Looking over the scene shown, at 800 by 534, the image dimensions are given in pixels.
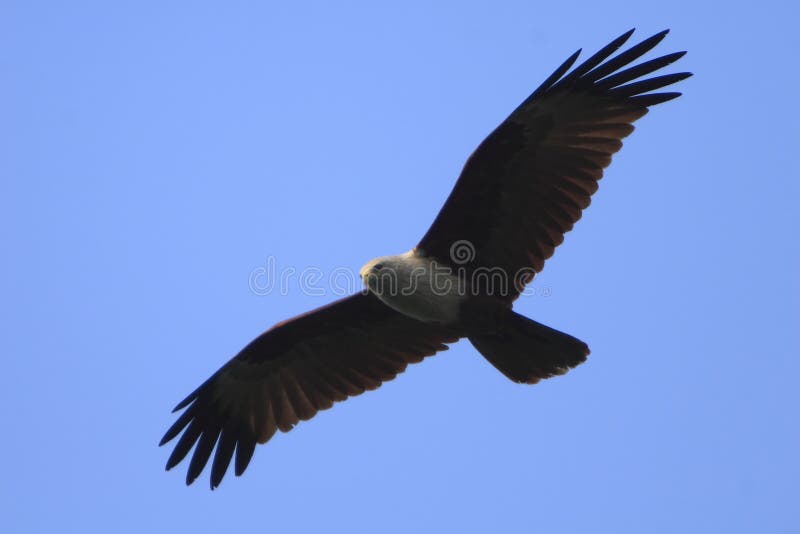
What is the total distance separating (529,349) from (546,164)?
1442 mm

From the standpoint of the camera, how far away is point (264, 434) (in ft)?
29.7

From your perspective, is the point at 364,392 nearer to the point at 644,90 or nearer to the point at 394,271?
the point at 394,271

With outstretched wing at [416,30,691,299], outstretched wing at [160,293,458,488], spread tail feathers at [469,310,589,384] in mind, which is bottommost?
spread tail feathers at [469,310,589,384]

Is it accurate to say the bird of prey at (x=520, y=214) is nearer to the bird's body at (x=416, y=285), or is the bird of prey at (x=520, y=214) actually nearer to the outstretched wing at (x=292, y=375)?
the bird's body at (x=416, y=285)

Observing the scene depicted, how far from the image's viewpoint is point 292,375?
9.04 m

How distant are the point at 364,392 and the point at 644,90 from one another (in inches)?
135

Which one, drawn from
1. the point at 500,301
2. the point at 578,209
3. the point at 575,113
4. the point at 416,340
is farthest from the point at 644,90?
the point at 416,340

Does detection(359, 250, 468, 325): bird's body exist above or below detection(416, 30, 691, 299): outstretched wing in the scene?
below

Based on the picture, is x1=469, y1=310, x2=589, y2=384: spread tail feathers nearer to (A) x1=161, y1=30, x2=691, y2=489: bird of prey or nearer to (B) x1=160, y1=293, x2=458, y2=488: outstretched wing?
(A) x1=161, y1=30, x2=691, y2=489: bird of prey

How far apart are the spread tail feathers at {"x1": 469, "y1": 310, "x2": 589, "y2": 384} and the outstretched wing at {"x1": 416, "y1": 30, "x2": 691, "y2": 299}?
0.42 metres

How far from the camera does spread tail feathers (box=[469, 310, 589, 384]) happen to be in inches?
311

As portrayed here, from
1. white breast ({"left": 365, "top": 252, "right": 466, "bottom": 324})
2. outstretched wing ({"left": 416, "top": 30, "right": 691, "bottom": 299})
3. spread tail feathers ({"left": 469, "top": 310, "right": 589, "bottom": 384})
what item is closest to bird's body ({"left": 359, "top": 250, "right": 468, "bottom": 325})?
white breast ({"left": 365, "top": 252, "right": 466, "bottom": 324})

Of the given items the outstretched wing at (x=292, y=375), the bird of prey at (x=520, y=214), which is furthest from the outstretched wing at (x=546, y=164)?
the outstretched wing at (x=292, y=375)

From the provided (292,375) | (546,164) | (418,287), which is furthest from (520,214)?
(292,375)
